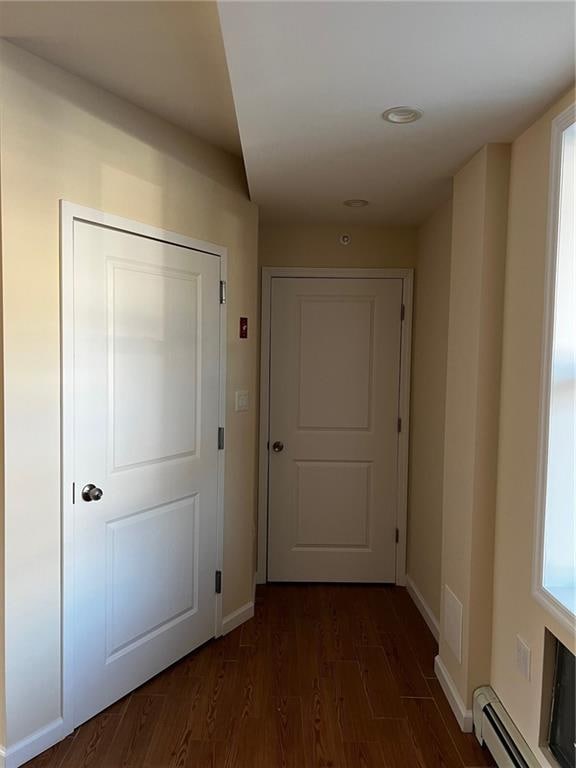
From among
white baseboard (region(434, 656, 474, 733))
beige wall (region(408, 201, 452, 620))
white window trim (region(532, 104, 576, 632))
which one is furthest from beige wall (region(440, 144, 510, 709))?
beige wall (region(408, 201, 452, 620))

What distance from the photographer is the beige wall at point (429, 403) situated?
110 inches

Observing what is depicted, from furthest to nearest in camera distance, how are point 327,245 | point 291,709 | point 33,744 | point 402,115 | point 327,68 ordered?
point 327,245 < point 291,709 < point 33,744 < point 402,115 < point 327,68

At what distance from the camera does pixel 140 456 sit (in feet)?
7.56

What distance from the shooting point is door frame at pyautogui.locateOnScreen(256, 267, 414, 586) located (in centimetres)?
335

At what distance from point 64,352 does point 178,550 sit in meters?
1.11

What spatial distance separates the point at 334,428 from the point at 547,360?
186cm

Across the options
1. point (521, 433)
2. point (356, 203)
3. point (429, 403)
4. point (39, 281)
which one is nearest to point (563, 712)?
point (521, 433)

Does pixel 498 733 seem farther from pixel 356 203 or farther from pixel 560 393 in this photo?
pixel 356 203

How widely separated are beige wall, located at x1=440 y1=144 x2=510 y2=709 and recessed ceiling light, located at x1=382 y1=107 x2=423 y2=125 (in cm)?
39

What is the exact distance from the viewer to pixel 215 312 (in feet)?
8.66

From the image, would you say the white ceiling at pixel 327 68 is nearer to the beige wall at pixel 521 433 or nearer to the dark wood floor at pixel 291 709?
the beige wall at pixel 521 433

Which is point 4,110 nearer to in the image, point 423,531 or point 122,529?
point 122,529

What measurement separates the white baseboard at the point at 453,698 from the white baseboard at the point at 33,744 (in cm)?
152

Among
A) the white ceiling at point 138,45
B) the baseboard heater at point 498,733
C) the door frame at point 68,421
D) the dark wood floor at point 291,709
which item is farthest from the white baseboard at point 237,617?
the white ceiling at point 138,45
